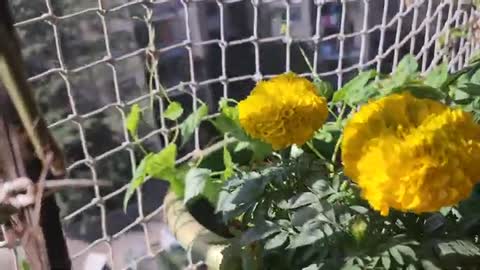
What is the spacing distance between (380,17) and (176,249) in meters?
0.52

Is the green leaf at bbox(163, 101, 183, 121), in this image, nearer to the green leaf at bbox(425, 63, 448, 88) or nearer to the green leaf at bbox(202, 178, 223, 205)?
the green leaf at bbox(202, 178, 223, 205)

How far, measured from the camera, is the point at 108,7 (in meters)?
0.77

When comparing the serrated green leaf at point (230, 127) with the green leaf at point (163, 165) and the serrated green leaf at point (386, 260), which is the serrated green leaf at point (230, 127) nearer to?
the green leaf at point (163, 165)

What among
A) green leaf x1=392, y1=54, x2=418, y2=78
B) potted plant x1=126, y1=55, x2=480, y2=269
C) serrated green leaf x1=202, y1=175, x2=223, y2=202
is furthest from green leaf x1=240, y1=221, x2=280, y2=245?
green leaf x1=392, y1=54, x2=418, y2=78

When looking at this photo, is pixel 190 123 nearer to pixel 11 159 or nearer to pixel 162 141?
pixel 162 141

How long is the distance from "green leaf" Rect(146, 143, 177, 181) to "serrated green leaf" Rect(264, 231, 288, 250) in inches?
6.6

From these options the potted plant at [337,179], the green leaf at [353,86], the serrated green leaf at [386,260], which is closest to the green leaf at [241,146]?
the potted plant at [337,179]

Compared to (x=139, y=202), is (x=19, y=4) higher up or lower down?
higher up

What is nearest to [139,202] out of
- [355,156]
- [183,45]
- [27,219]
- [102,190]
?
[102,190]

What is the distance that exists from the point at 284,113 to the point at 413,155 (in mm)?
135

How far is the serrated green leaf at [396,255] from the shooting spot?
547 millimetres

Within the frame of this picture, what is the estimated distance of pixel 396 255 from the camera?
1.81 ft

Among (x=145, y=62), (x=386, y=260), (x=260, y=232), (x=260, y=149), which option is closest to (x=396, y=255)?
(x=386, y=260)

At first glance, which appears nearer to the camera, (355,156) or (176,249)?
(355,156)
